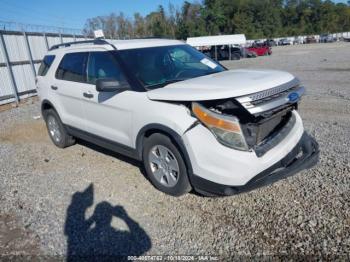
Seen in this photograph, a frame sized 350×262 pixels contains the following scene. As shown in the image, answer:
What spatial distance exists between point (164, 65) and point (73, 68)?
1.72 meters

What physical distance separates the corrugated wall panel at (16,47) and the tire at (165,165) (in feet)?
32.2

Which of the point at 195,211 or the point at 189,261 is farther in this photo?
the point at 195,211

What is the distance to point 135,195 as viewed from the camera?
12.6 feet

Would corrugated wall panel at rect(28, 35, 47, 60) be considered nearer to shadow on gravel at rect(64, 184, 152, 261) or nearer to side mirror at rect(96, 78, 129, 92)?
side mirror at rect(96, 78, 129, 92)

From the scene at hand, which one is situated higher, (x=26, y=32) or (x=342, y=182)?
(x=26, y=32)

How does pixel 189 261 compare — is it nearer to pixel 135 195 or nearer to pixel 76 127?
pixel 135 195

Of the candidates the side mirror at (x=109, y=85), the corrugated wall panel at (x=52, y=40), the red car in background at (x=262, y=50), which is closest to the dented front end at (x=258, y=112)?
the side mirror at (x=109, y=85)

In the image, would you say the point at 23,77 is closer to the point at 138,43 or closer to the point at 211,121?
the point at 138,43

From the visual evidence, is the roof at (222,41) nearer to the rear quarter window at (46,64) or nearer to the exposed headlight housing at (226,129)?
the rear quarter window at (46,64)

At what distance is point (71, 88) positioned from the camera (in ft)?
16.0

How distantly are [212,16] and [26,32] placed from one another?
67.1 m

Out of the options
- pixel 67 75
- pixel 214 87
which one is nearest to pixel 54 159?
pixel 67 75

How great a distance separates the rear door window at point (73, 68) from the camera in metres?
4.68

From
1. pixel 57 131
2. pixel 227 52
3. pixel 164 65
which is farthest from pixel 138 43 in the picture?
pixel 227 52
